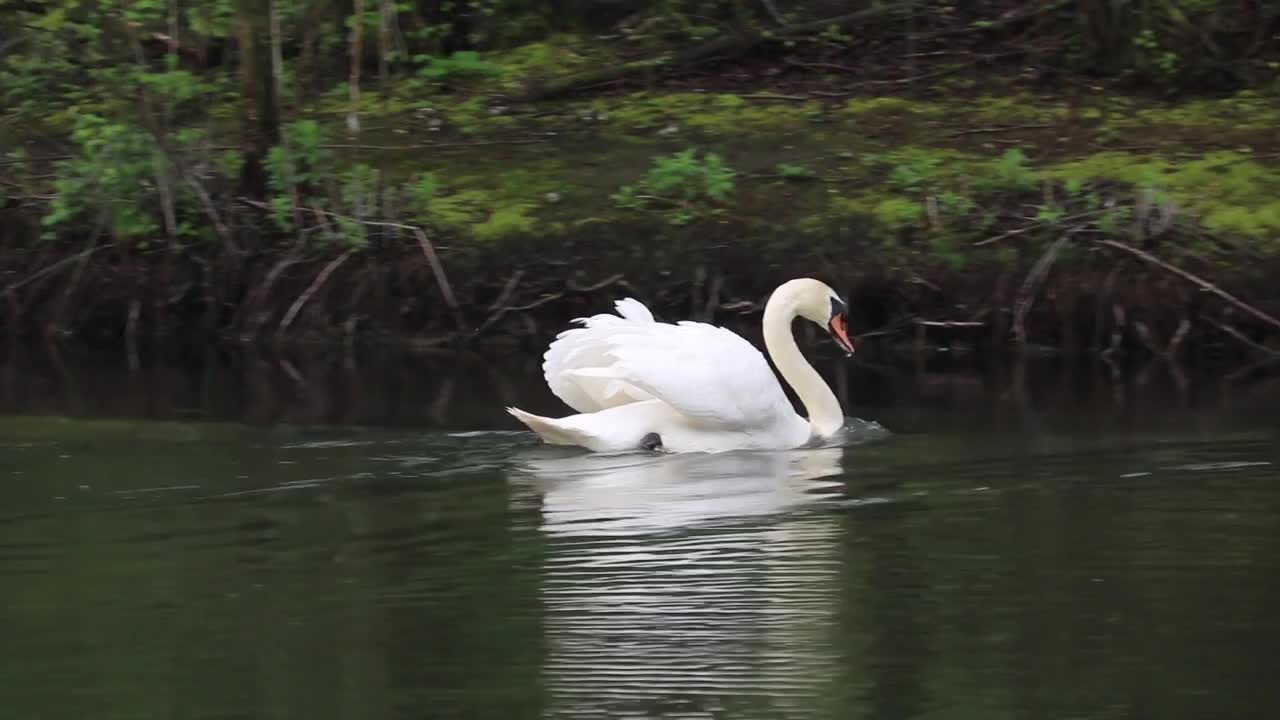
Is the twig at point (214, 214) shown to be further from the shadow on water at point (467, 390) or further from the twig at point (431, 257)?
the shadow on water at point (467, 390)

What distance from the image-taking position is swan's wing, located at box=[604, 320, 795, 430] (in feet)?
34.6

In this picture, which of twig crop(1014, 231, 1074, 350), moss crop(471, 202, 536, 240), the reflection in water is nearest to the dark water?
the reflection in water

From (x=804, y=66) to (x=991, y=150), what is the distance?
2831 millimetres

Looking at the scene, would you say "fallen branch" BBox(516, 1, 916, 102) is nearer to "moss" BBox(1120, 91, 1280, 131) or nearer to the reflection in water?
"moss" BBox(1120, 91, 1280, 131)

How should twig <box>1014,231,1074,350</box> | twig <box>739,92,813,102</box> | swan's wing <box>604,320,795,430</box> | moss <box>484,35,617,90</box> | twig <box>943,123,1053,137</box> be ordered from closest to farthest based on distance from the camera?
swan's wing <box>604,320,795,430</box> < twig <box>1014,231,1074,350</box> < twig <box>943,123,1053,137</box> < twig <box>739,92,813,102</box> < moss <box>484,35,617,90</box>

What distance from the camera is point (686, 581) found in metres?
7.50

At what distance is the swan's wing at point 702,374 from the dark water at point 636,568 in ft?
0.80

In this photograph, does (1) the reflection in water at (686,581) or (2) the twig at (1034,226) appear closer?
(1) the reflection in water at (686,581)

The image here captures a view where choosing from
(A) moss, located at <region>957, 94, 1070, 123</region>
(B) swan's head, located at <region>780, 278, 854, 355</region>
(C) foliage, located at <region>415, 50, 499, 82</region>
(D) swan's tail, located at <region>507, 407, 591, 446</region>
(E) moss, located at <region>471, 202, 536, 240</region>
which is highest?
(C) foliage, located at <region>415, 50, 499, 82</region>

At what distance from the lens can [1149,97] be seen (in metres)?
17.9

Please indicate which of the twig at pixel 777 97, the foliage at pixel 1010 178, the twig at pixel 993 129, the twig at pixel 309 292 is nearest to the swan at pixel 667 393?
the foliage at pixel 1010 178

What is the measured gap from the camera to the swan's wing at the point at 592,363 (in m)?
→ 11.1

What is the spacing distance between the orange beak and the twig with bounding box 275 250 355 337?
479 centimetres

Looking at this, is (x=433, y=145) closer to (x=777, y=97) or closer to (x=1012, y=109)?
(x=777, y=97)
